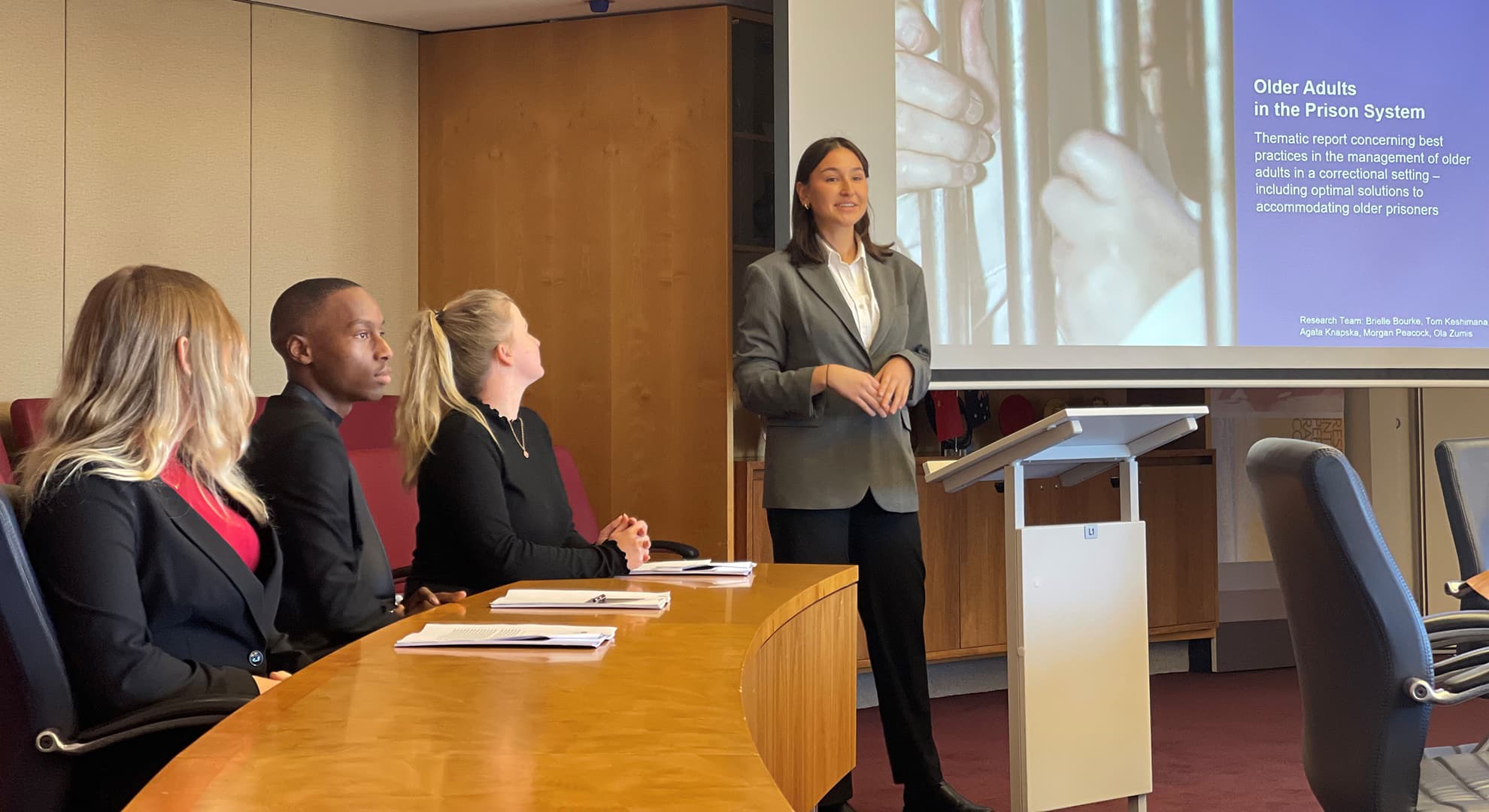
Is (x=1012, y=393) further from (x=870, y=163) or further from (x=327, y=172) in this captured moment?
(x=327, y=172)

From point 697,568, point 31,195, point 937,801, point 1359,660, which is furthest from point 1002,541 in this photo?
point 31,195

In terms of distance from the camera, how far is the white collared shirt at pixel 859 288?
10.4ft

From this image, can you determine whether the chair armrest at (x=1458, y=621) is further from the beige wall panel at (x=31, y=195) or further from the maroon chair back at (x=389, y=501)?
the beige wall panel at (x=31, y=195)

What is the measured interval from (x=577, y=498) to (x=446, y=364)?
1784 mm

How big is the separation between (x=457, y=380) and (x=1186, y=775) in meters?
2.34

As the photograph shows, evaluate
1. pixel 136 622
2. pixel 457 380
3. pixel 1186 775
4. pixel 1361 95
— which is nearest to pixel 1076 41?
pixel 1361 95

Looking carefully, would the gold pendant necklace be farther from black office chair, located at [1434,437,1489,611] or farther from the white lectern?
black office chair, located at [1434,437,1489,611]

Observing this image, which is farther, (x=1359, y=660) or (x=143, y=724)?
(x=1359, y=660)

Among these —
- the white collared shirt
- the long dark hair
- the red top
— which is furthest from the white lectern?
the red top

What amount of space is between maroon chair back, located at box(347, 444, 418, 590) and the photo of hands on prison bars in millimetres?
1687

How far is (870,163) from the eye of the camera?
394 cm

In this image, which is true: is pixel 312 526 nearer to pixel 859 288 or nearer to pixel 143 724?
pixel 143 724

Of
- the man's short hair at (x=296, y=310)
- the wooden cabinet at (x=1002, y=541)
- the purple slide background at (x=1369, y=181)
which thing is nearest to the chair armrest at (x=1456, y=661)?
the man's short hair at (x=296, y=310)

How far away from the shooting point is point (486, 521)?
235 centimetres
